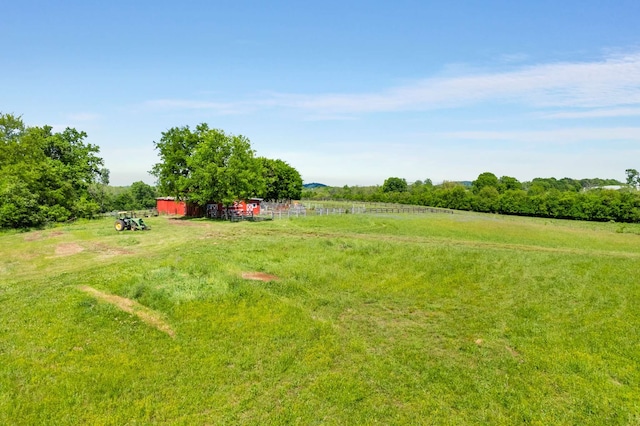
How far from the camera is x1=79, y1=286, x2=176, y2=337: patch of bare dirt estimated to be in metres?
11.3

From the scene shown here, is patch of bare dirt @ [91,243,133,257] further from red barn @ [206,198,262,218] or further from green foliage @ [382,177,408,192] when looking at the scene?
green foliage @ [382,177,408,192]

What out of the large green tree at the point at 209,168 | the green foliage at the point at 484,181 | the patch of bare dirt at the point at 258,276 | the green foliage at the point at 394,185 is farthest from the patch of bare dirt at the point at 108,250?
the green foliage at the point at 394,185

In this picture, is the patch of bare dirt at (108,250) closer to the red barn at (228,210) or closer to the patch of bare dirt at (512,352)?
the red barn at (228,210)

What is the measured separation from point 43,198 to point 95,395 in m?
39.1

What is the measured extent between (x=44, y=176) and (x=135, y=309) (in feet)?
114

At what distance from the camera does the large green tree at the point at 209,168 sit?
3916 cm

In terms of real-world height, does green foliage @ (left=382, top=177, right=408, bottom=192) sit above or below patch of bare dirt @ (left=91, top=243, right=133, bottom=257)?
above

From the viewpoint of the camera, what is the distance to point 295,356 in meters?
10.0

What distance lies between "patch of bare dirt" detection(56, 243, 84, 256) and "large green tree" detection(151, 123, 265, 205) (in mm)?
16510

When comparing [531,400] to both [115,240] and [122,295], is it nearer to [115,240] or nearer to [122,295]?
[122,295]

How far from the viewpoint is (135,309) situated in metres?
12.2

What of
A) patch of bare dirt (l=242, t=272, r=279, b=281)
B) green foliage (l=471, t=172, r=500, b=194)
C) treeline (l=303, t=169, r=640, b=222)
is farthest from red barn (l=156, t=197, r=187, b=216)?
green foliage (l=471, t=172, r=500, b=194)

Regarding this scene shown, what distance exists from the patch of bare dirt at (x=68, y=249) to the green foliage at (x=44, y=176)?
48.6ft

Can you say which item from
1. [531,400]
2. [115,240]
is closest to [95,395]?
[531,400]
